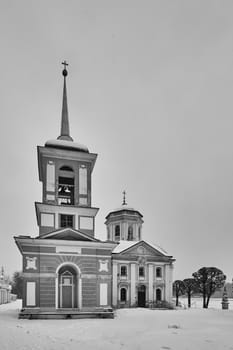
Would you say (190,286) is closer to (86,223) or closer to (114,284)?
(114,284)

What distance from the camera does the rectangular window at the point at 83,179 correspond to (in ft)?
81.2

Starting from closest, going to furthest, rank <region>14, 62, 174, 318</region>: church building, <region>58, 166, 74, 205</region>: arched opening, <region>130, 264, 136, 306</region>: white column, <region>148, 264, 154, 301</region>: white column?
1. <region>14, 62, 174, 318</region>: church building
2. <region>58, 166, 74, 205</region>: arched opening
3. <region>130, 264, 136, 306</region>: white column
4. <region>148, 264, 154, 301</region>: white column

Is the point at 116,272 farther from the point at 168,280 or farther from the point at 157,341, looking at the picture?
the point at 157,341

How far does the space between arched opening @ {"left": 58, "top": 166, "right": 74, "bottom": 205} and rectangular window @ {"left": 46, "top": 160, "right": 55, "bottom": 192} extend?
0.64 meters

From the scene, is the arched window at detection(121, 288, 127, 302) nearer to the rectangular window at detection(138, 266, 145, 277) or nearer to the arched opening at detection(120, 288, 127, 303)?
the arched opening at detection(120, 288, 127, 303)

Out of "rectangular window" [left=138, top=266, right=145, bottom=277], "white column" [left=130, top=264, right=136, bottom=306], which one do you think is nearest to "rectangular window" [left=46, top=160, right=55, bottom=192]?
"white column" [left=130, top=264, right=136, bottom=306]

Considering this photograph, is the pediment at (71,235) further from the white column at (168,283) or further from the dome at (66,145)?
the white column at (168,283)

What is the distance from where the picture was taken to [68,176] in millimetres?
25000

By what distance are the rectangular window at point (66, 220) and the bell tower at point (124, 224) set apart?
16.8 metres

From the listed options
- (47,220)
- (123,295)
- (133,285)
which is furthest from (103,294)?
(133,285)

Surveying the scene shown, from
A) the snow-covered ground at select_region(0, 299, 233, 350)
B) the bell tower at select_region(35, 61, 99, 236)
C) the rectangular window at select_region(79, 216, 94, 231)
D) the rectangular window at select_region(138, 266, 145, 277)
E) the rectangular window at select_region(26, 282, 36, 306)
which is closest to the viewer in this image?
the snow-covered ground at select_region(0, 299, 233, 350)

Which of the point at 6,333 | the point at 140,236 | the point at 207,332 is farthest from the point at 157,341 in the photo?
the point at 140,236

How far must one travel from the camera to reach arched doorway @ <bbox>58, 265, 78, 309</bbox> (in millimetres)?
22312

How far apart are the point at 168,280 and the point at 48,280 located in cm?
1838
